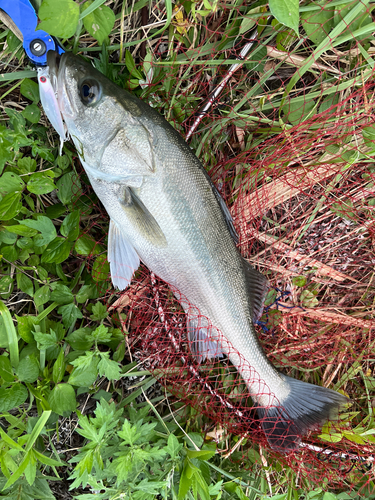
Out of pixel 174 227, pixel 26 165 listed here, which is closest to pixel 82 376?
pixel 174 227

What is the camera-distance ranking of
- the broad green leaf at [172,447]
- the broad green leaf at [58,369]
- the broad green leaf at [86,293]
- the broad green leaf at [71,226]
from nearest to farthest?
the broad green leaf at [172,447] → the broad green leaf at [58,369] → the broad green leaf at [71,226] → the broad green leaf at [86,293]

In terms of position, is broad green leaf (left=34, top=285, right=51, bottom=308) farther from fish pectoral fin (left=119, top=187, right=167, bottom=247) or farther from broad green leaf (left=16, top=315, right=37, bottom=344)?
fish pectoral fin (left=119, top=187, right=167, bottom=247)

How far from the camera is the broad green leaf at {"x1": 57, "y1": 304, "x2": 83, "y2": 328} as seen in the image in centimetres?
189

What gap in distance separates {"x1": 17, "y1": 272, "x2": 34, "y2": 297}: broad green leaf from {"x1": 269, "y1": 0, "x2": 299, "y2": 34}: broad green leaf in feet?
6.44

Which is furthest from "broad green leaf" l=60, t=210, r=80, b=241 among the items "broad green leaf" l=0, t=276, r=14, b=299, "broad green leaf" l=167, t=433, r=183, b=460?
"broad green leaf" l=167, t=433, r=183, b=460

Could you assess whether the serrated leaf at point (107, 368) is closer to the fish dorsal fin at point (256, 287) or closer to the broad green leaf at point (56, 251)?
the broad green leaf at point (56, 251)

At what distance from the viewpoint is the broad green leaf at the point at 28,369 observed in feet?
5.65

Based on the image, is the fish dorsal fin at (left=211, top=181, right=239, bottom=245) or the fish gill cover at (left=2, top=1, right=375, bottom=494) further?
the fish gill cover at (left=2, top=1, right=375, bottom=494)

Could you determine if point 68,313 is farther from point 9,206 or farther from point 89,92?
point 89,92

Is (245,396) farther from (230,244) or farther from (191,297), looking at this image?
(230,244)

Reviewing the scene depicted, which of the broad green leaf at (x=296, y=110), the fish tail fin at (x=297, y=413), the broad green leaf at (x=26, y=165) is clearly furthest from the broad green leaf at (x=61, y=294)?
the broad green leaf at (x=296, y=110)

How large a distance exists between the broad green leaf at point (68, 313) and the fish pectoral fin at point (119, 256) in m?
0.29

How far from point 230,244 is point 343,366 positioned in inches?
56.9

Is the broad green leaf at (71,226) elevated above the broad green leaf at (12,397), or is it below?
above
